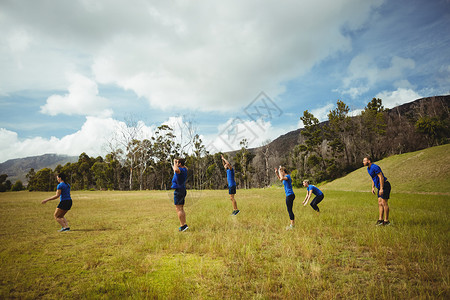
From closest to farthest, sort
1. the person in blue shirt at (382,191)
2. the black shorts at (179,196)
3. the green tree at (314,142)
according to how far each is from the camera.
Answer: the black shorts at (179,196)
the person in blue shirt at (382,191)
the green tree at (314,142)

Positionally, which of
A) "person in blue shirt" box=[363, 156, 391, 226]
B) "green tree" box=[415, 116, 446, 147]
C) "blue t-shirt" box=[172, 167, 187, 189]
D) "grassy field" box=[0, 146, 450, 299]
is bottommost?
"grassy field" box=[0, 146, 450, 299]

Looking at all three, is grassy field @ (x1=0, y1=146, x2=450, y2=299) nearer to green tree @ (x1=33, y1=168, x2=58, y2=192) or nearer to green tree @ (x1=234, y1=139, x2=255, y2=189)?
green tree @ (x1=234, y1=139, x2=255, y2=189)

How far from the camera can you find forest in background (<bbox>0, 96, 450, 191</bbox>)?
140 ft

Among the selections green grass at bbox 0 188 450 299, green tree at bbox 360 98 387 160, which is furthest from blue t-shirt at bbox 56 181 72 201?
green tree at bbox 360 98 387 160

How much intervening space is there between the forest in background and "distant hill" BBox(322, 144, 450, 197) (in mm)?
10264

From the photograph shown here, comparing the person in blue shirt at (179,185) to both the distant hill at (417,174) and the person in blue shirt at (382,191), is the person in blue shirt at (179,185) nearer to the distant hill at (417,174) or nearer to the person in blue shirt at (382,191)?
the person in blue shirt at (382,191)

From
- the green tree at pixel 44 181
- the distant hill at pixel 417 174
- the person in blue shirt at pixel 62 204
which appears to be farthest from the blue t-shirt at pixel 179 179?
the green tree at pixel 44 181

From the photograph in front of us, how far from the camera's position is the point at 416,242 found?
4895mm

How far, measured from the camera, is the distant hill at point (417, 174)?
20292 millimetres

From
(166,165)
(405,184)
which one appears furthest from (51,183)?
(405,184)

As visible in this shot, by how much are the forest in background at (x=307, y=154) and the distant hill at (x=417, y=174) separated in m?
10.3

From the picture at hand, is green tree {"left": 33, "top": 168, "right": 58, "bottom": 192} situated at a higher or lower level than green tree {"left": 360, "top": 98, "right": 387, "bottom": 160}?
lower

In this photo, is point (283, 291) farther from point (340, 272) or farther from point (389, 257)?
point (389, 257)

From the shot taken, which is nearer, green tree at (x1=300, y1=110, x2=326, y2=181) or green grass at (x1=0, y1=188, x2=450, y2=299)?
green grass at (x1=0, y1=188, x2=450, y2=299)
